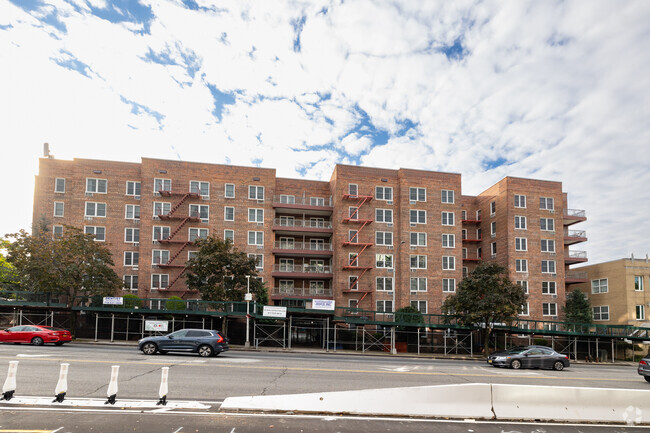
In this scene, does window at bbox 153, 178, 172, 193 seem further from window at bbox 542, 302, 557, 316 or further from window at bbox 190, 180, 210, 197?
window at bbox 542, 302, 557, 316

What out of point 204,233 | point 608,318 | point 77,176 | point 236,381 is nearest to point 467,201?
point 608,318

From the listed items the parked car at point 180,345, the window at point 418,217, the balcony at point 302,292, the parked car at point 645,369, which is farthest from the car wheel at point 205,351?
the window at point 418,217

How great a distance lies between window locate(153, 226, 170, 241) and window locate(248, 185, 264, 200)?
8958mm

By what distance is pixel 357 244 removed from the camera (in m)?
46.7

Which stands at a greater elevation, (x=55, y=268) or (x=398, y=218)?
(x=398, y=218)

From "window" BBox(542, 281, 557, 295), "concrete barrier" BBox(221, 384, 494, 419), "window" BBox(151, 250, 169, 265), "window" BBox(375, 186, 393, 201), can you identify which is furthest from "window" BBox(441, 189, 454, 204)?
"concrete barrier" BBox(221, 384, 494, 419)

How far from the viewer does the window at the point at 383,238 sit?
4822cm

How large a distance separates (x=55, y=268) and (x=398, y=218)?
105 feet

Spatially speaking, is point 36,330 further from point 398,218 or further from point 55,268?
point 398,218

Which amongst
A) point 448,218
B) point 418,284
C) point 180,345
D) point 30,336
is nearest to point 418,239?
point 448,218

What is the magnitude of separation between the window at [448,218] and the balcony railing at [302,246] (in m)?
12.6

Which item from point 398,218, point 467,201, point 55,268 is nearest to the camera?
point 55,268

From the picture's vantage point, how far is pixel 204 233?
4641 cm

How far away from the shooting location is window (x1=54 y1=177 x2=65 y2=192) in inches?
1818
